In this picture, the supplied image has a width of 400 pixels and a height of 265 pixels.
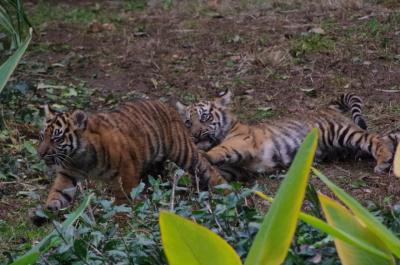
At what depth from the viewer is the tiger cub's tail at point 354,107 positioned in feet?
22.0

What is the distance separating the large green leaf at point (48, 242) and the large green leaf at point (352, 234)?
2.61ft

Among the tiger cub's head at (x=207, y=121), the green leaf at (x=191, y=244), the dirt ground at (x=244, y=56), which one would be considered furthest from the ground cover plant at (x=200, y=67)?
the green leaf at (x=191, y=244)

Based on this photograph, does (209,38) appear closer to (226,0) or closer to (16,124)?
(226,0)

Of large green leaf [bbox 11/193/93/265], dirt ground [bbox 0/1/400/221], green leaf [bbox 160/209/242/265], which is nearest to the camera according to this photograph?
green leaf [bbox 160/209/242/265]

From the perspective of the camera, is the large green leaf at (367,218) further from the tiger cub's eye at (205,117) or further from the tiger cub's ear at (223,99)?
the tiger cub's ear at (223,99)

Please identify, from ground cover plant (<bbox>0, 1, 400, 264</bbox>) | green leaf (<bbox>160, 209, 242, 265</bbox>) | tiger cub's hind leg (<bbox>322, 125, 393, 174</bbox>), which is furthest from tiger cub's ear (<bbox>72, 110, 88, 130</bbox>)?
green leaf (<bbox>160, 209, 242, 265</bbox>)

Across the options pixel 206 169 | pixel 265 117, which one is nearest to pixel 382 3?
pixel 265 117

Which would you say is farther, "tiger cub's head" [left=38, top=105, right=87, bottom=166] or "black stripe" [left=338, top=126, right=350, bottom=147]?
"black stripe" [left=338, top=126, right=350, bottom=147]

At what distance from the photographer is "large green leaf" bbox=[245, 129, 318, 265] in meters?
2.00

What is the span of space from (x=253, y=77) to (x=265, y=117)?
997 millimetres

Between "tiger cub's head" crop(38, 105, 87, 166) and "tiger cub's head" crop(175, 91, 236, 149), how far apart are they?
1359 millimetres

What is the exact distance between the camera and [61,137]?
18.6 ft

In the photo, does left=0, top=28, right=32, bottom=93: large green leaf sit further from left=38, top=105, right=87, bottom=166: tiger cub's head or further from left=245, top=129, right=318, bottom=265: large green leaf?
left=38, top=105, right=87, bottom=166: tiger cub's head

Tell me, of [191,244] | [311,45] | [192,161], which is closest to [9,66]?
[191,244]
